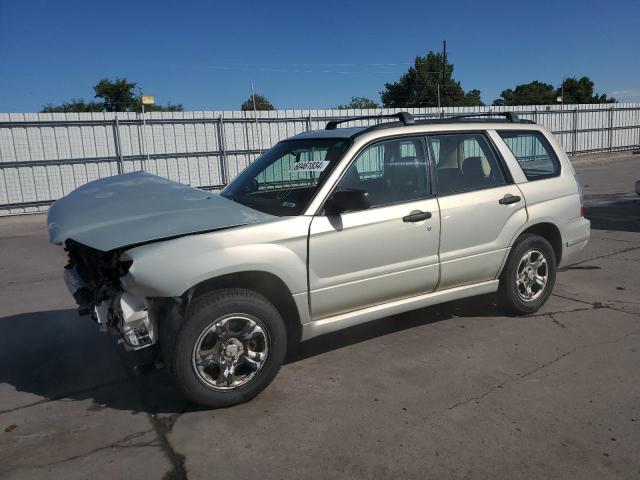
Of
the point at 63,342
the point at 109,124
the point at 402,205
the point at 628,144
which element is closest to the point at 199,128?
the point at 109,124

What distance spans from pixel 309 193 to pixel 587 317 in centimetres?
304

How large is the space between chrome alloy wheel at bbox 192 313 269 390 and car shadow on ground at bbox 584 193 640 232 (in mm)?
8059

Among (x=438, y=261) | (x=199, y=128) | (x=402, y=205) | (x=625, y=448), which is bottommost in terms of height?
(x=625, y=448)

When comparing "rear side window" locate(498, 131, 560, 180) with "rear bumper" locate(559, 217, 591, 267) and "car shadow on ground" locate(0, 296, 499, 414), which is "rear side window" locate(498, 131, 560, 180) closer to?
"rear bumper" locate(559, 217, 591, 267)

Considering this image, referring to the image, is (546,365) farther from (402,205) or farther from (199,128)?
(199,128)

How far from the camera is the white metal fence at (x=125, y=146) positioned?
14.1m

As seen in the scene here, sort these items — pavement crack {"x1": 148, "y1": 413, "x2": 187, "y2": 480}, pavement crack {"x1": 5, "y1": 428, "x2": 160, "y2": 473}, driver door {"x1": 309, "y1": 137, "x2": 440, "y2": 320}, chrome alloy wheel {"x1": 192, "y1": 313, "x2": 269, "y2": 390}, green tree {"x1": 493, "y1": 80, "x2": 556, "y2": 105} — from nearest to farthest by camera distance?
1. pavement crack {"x1": 148, "y1": 413, "x2": 187, "y2": 480}
2. pavement crack {"x1": 5, "y1": 428, "x2": 160, "y2": 473}
3. chrome alloy wheel {"x1": 192, "y1": 313, "x2": 269, "y2": 390}
4. driver door {"x1": 309, "y1": 137, "x2": 440, "y2": 320}
5. green tree {"x1": 493, "y1": 80, "x2": 556, "y2": 105}

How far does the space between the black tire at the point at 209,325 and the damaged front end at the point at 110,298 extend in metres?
0.24

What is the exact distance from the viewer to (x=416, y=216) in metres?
4.13

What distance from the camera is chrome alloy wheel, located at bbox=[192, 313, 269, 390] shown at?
133 inches

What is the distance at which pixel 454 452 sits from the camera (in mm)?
2955

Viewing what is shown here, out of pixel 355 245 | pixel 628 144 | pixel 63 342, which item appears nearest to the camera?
pixel 355 245

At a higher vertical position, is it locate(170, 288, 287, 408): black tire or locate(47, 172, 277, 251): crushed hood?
locate(47, 172, 277, 251): crushed hood

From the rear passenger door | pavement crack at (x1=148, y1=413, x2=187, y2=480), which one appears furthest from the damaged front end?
the rear passenger door
